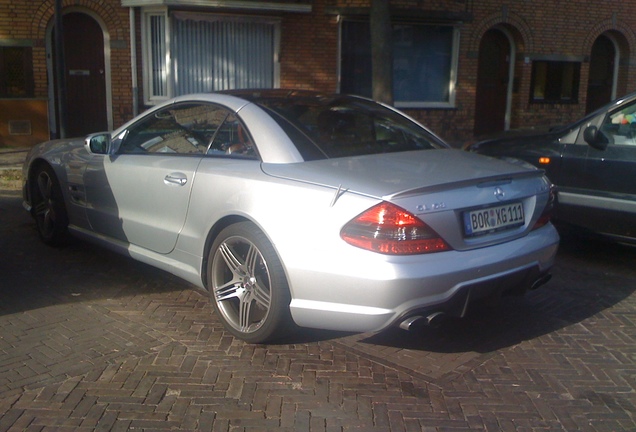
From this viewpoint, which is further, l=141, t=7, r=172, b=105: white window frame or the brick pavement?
l=141, t=7, r=172, b=105: white window frame

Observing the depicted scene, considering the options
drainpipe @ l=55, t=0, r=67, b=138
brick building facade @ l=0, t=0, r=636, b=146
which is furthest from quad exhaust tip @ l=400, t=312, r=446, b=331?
brick building facade @ l=0, t=0, r=636, b=146

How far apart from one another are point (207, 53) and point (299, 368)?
34.4 ft

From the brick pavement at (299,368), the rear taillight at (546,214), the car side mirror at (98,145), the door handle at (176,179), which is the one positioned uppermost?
the car side mirror at (98,145)

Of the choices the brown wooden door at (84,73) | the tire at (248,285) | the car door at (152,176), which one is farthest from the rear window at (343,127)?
the brown wooden door at (84,73)

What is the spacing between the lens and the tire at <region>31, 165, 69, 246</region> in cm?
662

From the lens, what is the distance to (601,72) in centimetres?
1852

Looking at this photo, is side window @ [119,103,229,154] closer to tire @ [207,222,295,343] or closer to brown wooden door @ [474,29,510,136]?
tire @ [207,222,295,343]

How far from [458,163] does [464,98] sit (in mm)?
11615

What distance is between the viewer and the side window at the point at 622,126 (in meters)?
6.53

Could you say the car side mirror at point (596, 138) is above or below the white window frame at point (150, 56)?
below

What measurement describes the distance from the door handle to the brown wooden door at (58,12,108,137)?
9023 mm

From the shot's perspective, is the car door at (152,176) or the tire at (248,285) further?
the car door at (152,176)

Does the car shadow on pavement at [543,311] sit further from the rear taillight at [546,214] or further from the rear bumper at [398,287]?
the rear taillight at [546,214]

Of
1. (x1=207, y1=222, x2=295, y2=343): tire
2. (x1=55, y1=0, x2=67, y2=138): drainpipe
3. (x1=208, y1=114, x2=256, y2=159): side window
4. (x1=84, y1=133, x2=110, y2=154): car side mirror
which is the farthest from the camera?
(x1=55, y1=0, x2=67, y2=138): drainpipe
